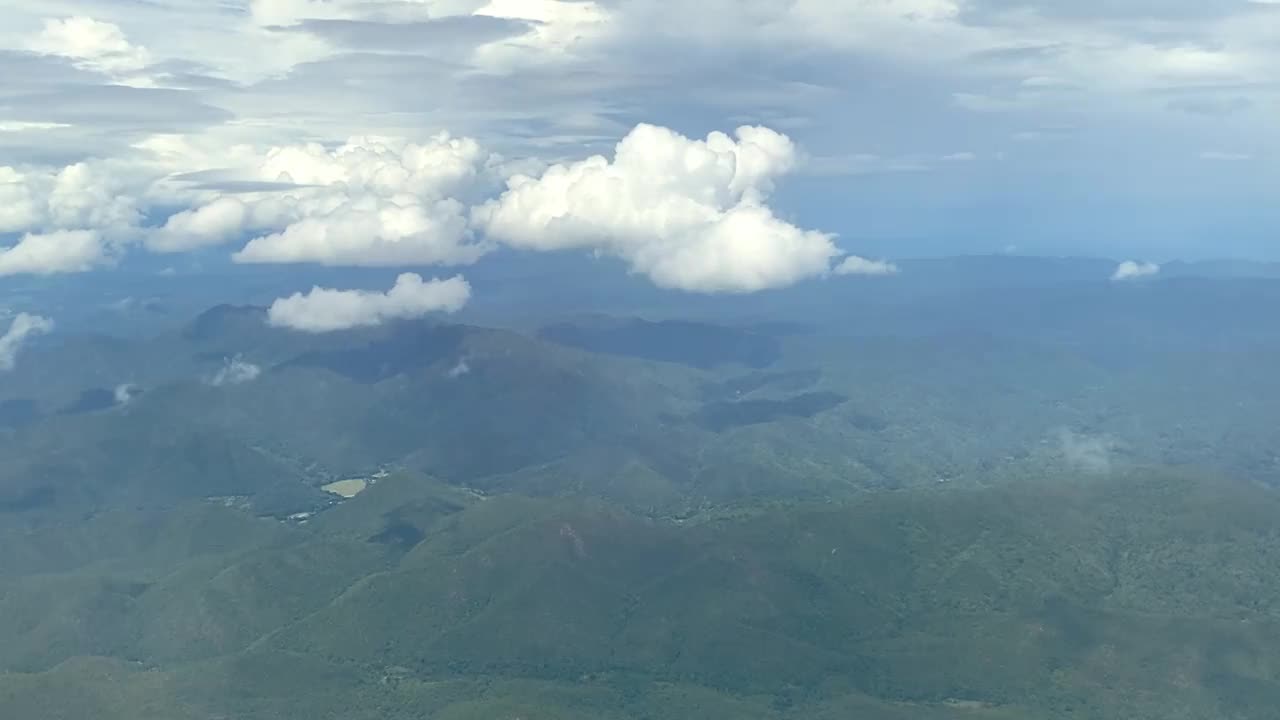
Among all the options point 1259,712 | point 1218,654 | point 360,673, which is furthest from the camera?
point 360,673

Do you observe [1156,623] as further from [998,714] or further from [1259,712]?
[998,714]

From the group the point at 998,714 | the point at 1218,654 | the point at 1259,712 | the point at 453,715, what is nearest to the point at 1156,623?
the point at 1218,654

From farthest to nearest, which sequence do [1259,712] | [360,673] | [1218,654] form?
[360,673], [1218,654], [1259,712]

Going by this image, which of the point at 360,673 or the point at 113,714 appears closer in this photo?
the point at 113,714

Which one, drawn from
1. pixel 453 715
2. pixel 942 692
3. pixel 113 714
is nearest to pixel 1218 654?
pixel 942 692

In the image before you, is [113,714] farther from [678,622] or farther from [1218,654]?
[1218,654]

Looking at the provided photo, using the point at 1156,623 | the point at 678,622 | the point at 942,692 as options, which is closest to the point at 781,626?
the point at 678,622

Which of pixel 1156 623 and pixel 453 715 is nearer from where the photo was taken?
pixel 453 715

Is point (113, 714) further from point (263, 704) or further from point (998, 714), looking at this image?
point (998, 714)
